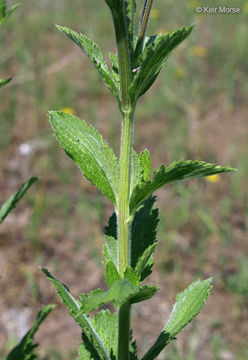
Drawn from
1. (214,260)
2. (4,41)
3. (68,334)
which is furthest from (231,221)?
(4,41)

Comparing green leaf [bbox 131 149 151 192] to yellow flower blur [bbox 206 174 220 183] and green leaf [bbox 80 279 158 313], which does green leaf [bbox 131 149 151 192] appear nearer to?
green leaf [bbox 80 279 158 313]

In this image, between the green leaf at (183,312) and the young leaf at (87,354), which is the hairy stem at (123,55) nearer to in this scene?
the green leaf at (183,312)

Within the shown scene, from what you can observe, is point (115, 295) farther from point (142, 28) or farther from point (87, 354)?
point (142, 28)

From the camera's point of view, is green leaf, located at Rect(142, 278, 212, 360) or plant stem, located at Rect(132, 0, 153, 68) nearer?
plant stem, located at Rect(132, 0, 153, 68)
